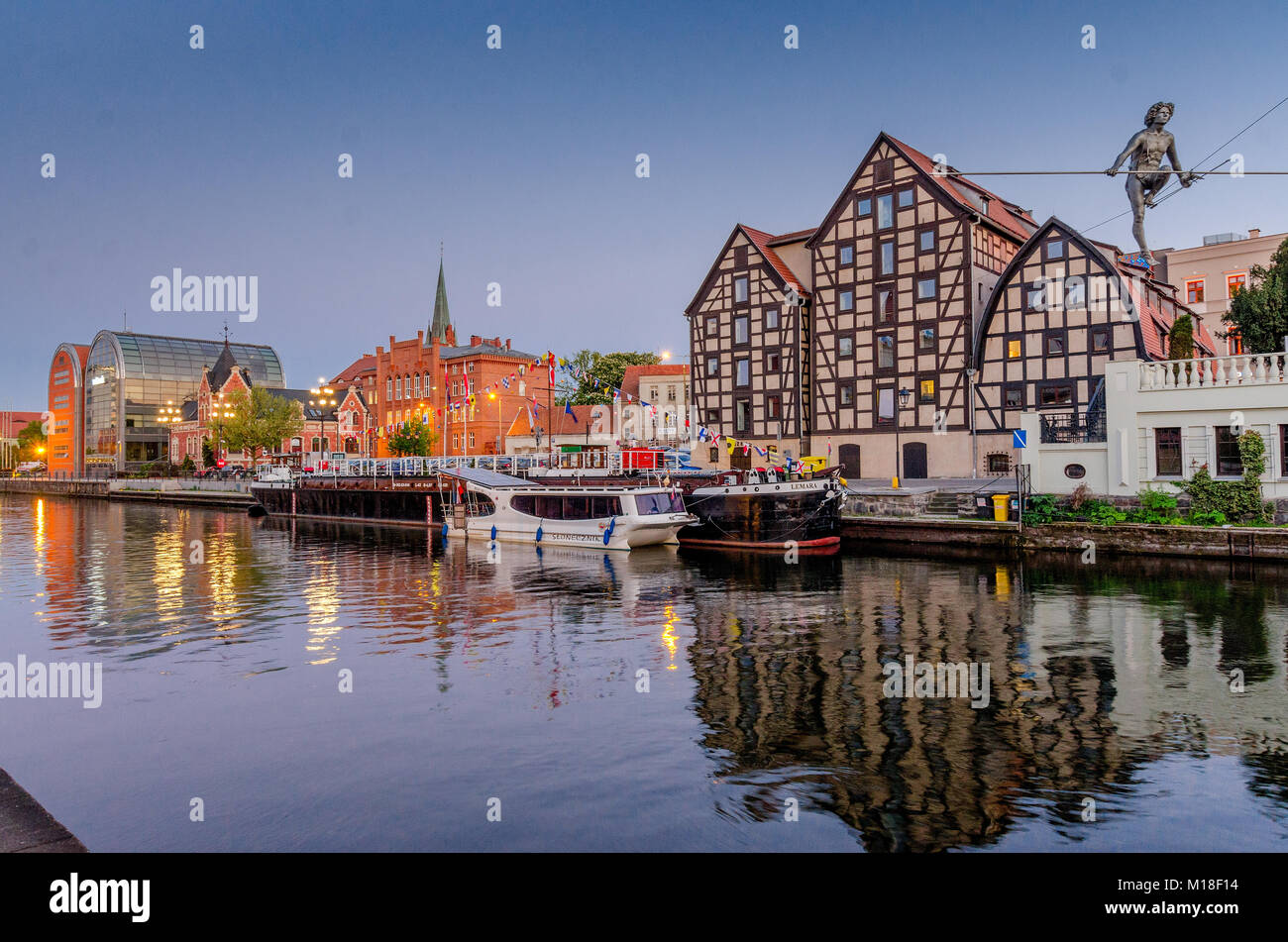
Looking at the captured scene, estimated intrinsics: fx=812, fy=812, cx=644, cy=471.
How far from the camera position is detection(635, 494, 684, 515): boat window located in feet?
115

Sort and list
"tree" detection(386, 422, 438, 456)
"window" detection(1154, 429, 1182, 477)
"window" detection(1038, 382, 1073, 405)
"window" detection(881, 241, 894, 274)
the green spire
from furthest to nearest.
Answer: the green spire → "tree" detection(386, 422, 438, 456) → "window" detection(881, 241, 894, 274) → "window" detection(1038, 382, 1073, 405) → "window" detection(1154, 429, 1182, 477)

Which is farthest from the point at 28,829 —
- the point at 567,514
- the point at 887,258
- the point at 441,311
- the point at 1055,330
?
the point at 441,311

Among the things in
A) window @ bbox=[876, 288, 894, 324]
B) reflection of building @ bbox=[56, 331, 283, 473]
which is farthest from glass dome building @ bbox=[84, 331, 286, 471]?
window @ bbox=[876, 288, 894, 324]

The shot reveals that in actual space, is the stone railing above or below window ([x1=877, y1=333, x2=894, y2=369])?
below

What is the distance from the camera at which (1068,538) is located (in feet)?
100

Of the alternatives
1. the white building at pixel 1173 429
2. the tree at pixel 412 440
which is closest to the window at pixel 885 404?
the white building at pixel 1173 429

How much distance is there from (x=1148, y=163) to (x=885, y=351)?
41.0 m

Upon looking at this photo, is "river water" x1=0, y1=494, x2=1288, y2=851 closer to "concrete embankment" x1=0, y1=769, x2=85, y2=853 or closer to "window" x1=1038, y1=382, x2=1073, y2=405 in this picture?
"concrete embankment" x1=0, y1=769, x2=85, y2=853

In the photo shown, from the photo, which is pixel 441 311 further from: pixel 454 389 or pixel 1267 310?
pixel 1267 310

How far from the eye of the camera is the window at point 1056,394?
142 ft

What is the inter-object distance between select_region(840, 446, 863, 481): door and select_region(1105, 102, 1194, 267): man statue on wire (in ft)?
134

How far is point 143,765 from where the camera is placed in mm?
10547
